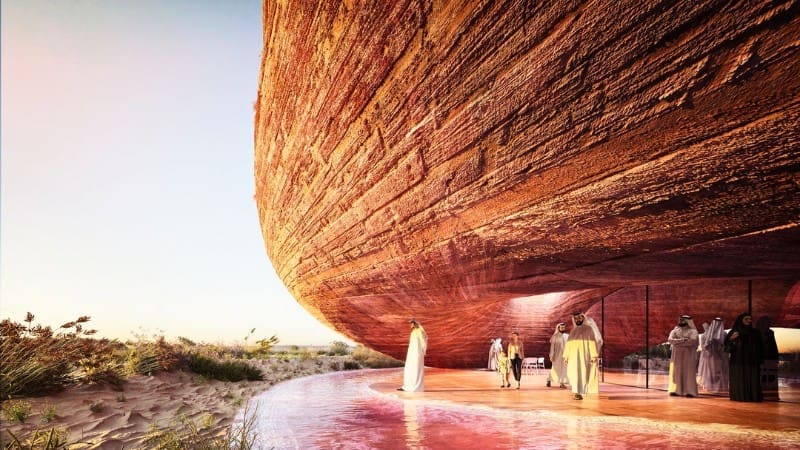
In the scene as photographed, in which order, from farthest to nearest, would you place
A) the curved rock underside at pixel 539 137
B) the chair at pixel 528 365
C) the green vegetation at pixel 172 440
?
the chair at pixel 528 365, the green vegetation at pixel 172 440, the curved rock underside at pixel 539 137

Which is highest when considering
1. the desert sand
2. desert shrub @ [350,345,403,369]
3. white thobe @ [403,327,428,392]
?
white thobe @ [403,327,428,392]

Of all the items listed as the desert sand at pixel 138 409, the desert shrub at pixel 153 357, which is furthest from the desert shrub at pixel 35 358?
the desert shrub at pixel 153 357

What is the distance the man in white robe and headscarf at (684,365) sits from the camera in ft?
26.6

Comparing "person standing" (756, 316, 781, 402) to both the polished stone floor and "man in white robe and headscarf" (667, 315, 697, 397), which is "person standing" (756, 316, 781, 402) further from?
"man in white robe and headscarf" (667, 315, 697, 397)

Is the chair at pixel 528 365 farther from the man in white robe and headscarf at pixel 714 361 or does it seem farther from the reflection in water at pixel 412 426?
the reflection in water at pixel 412 426

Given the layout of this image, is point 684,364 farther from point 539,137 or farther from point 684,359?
point 539,137

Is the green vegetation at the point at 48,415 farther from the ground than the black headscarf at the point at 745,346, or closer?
closer

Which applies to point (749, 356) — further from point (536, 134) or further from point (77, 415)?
point (77, 415)

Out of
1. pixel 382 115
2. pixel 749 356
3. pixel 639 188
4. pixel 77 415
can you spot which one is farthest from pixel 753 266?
pixel 77 415

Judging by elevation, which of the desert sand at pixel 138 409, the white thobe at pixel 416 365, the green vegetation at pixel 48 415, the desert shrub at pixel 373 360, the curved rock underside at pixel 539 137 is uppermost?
the curved rock underside at pixel 539 137

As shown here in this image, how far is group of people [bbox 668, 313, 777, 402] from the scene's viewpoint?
7598 mm

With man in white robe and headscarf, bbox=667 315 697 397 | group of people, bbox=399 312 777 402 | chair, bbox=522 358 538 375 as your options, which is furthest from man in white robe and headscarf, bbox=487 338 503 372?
man in white robe and headscarf, bbox=667 315 697 397

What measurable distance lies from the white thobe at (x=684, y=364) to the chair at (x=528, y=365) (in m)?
4.25

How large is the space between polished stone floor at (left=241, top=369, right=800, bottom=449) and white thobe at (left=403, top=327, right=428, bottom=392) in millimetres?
234
